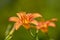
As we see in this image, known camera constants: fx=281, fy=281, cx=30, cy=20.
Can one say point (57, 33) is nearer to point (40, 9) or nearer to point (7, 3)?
point (40, 9)

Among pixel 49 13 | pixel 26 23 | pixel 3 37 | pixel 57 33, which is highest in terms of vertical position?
pixel 49 13

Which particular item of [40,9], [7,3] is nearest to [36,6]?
[40,9]

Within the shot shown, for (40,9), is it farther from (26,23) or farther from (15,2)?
(26,23)

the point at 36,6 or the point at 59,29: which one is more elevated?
the point at 36,6

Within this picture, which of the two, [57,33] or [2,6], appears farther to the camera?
[2,6]

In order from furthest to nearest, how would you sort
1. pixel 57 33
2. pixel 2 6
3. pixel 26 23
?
pixel 2 6 → pixel 57 33 → pixel 26 23

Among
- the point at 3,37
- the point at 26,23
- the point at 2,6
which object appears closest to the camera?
the point at 3,37

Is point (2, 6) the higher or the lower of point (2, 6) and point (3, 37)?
the higher

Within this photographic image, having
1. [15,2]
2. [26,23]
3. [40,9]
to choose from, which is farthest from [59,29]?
[26,23]

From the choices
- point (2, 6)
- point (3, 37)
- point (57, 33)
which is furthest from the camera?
point (2, 6)

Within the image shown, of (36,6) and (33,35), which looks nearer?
(33,35)
